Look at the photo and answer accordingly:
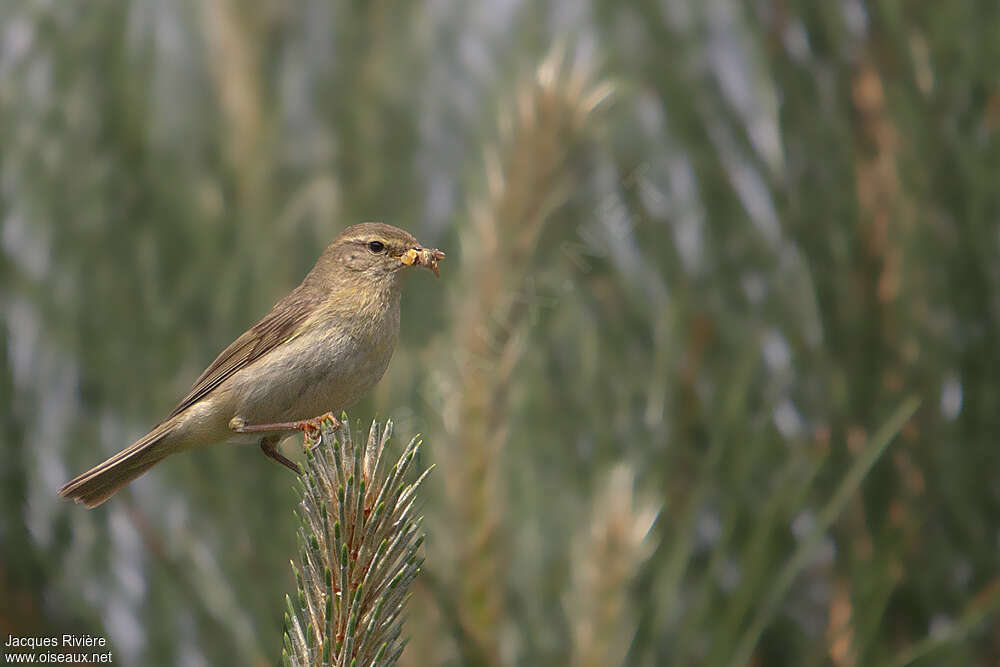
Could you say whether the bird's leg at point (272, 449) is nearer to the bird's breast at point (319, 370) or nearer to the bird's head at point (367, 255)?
the bird's breast at point (319, 370)

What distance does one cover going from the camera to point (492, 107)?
2.29 meters

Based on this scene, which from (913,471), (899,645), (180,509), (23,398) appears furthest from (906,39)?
(23,398)

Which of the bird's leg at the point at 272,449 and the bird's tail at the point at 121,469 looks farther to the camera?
the bird's leg at the point at 272,449

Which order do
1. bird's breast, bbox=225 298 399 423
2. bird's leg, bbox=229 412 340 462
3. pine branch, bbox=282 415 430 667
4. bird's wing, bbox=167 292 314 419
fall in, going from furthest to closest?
1. bird's wing, bbox=167 292 314 419
2. bird's breast, bbox=225 298 399 423
3. bird's leg, bbox=229 412 340 462
4. pine branch, bbox=282 415 430 667

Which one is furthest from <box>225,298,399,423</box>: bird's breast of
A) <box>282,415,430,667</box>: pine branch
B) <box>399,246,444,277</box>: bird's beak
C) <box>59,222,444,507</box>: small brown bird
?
<box>282,415,430,667</box>: pine branch

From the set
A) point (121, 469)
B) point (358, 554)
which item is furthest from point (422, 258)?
point (358, 554)

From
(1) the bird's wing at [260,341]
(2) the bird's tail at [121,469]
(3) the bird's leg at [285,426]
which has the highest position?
(1) the bird's wing at [260,341]

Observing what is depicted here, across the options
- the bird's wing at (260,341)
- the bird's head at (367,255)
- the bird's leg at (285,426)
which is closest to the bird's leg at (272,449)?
the bird's leg at (285,426)

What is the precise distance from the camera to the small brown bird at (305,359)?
179 cm

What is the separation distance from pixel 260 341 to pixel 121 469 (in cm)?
35

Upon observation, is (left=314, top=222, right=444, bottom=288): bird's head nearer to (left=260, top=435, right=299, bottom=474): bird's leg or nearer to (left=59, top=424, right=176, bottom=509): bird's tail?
(left=260, top=435, right=299, bottom=474): bird's leg

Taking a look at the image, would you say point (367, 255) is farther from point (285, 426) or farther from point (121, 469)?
point (121, 469)

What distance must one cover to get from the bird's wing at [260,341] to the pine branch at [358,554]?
780 mm

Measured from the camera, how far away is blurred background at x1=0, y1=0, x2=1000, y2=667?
1.75 m
